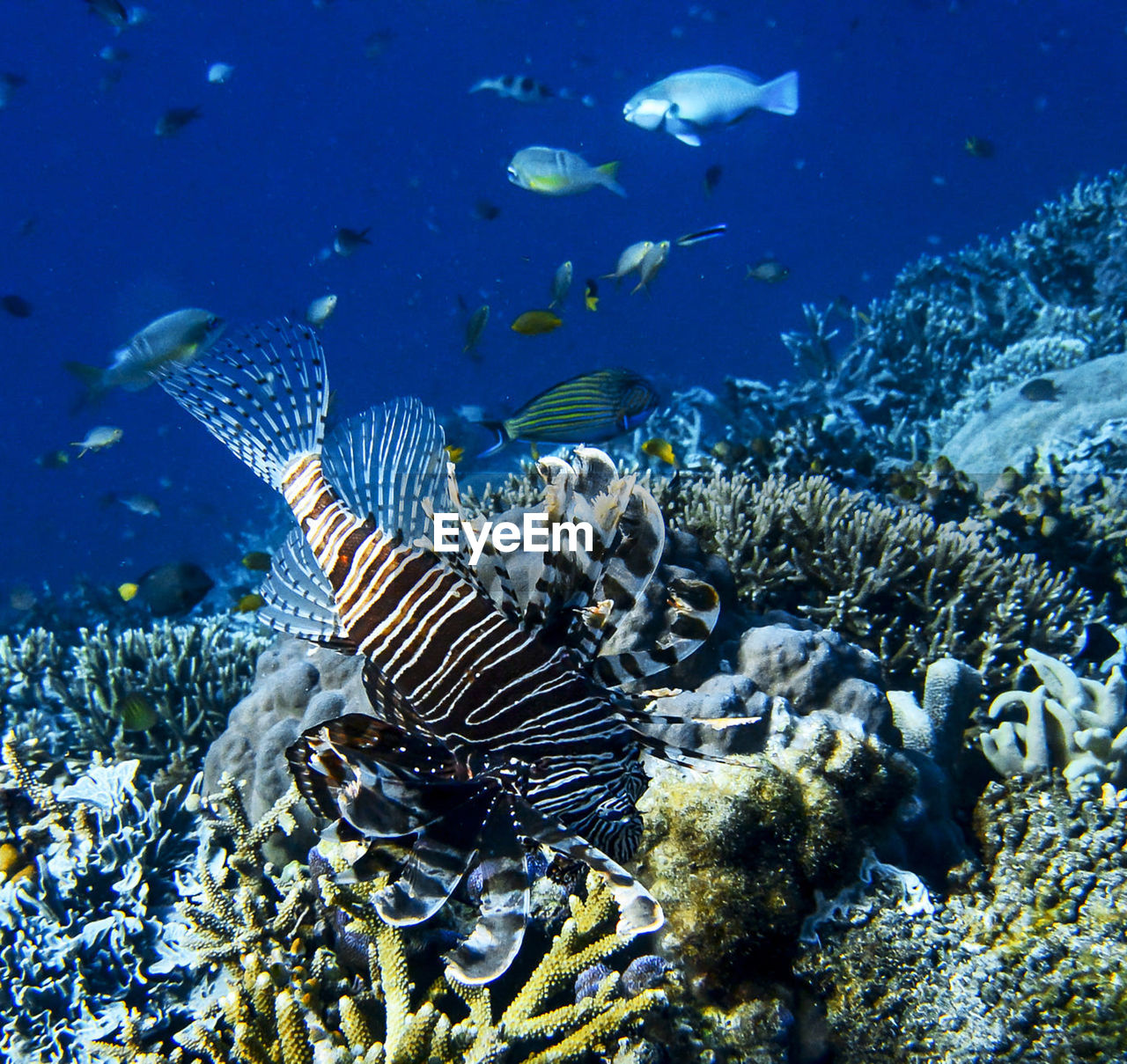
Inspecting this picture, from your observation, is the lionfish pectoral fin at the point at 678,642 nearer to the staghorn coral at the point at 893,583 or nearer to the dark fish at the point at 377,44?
the staghorn coral at the point at 893,583

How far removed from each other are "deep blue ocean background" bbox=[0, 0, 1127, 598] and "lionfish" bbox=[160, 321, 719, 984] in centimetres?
5585

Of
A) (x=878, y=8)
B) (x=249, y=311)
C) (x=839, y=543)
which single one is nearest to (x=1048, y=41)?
(x=878, y=8)

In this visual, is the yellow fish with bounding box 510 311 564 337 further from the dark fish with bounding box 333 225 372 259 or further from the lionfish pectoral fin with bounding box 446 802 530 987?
the lionfish pectoral fin with bounding box 446 802 530 987

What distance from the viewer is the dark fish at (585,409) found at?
517 cm

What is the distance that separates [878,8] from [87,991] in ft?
360

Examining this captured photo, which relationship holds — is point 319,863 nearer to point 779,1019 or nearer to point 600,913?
point 600,913

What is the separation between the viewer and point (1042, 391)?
6.95 meters

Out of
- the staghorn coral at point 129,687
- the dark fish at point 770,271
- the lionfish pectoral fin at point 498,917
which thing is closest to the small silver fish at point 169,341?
the staghorn coral at point 129,687

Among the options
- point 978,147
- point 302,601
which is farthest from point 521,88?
point 302,601

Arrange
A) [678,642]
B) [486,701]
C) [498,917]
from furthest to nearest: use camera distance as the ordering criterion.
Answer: [678,642]
[486,701]
[498,917]

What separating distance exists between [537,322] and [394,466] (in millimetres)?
4172

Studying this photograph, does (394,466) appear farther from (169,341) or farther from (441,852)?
(169,341)

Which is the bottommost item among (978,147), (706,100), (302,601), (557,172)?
(302,601)

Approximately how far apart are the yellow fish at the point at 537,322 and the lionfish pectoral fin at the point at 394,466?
3933mm
